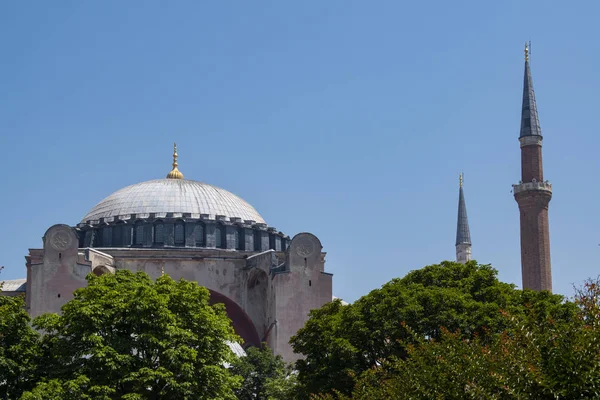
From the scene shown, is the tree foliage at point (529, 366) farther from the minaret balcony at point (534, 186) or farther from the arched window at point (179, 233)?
the minaret balcony at point (534, 186)

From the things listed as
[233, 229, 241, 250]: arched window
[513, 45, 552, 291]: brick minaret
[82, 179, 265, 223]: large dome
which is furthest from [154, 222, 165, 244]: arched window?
[513, 45, 552, 291]: brick minaret

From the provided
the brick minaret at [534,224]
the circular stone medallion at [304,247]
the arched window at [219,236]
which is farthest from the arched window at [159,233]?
the brick minaret at [534,224]

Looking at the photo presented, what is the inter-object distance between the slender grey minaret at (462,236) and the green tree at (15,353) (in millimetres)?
63806

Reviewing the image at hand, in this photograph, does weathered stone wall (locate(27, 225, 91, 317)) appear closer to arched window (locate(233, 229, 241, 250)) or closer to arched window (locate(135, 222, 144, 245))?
arched window (locate(135, 222, 144, 245))

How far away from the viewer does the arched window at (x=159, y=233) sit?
52934 millimetres

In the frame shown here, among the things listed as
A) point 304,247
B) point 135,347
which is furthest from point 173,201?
point 135,347

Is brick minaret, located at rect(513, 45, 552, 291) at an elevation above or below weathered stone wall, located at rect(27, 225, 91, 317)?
above

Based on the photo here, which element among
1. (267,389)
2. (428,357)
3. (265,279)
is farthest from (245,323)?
(428,357)

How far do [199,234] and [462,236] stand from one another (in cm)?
4022

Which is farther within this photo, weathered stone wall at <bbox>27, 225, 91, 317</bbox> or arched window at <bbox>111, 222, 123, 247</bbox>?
arched window at <bbox>111, 222, 123, 247</bbox>

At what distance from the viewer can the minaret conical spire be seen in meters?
63.4

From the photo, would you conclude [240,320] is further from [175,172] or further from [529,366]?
[529,366]

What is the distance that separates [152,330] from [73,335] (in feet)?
6.48

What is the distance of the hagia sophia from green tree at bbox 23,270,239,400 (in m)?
19.1
